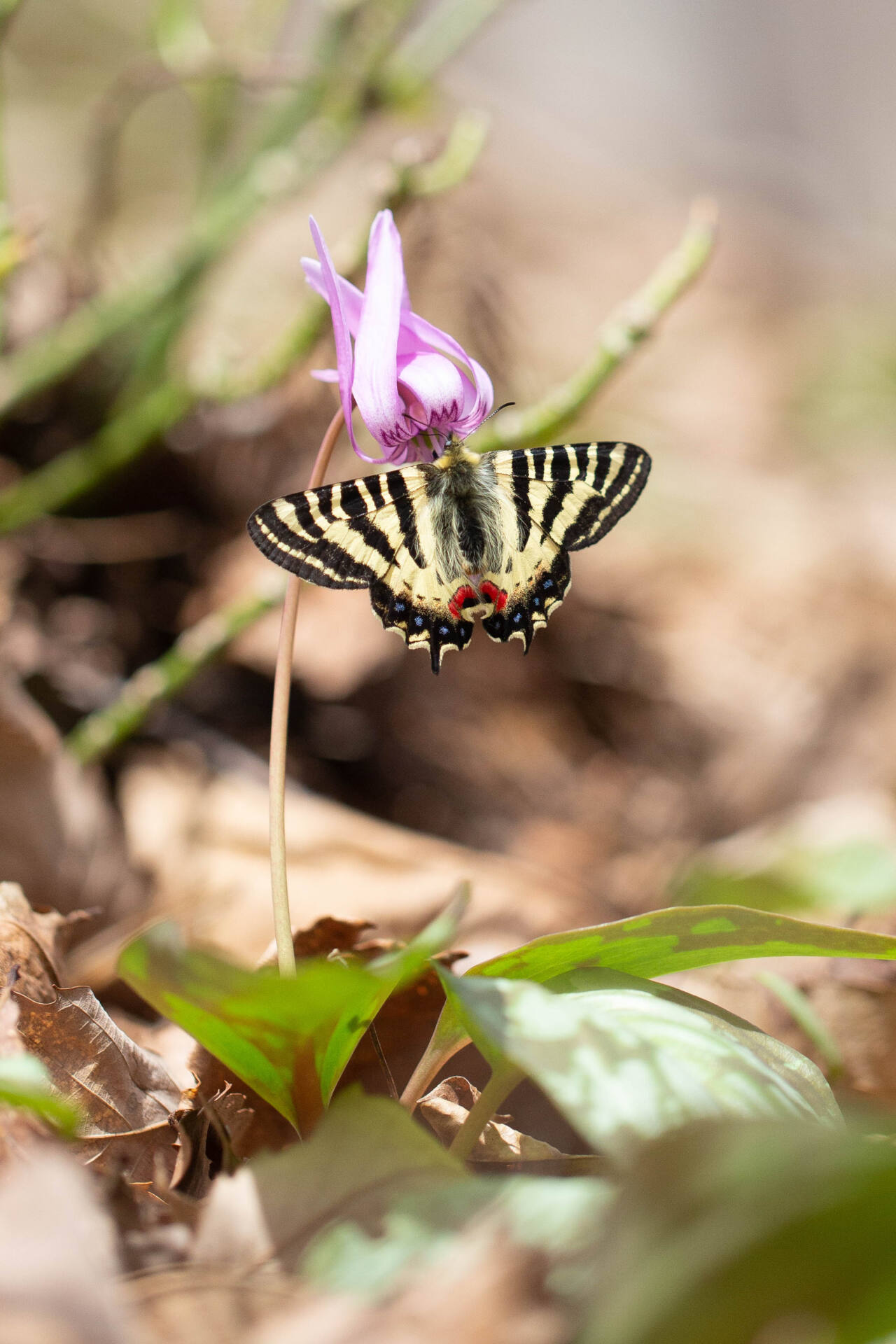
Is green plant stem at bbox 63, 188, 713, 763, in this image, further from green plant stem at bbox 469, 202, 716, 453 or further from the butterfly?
the butterfly

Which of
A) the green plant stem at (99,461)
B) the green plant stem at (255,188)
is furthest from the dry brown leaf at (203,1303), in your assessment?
the green plant stem at (255,188)

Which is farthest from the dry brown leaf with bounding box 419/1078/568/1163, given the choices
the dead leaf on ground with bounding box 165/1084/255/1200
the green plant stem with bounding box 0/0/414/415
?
the green plant stem with bounding box 0/0/414/415

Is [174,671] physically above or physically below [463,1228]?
above

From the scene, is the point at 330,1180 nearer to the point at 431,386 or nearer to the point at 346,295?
the point at 431,386

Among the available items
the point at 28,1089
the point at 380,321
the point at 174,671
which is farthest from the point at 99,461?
the point at 28,1089

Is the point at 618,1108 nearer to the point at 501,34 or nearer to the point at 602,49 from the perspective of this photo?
the point at 501,34

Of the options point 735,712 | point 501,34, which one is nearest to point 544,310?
point 735,712

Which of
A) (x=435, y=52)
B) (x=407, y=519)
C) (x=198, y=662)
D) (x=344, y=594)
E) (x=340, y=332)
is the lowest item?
(x=198, y=662)
